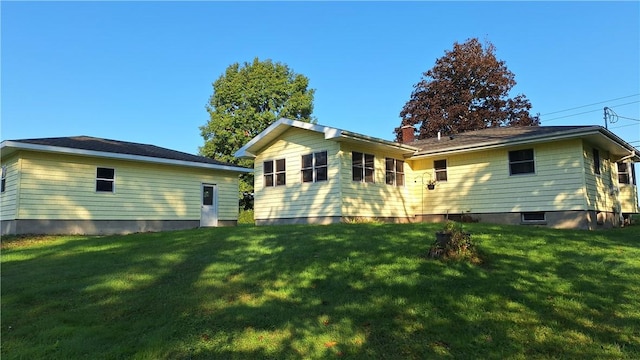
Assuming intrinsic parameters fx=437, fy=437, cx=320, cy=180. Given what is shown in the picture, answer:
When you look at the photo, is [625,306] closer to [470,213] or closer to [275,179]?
[470,213]

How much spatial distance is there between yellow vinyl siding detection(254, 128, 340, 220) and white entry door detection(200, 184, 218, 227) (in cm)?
357

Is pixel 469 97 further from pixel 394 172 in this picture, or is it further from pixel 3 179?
pixel 3 179

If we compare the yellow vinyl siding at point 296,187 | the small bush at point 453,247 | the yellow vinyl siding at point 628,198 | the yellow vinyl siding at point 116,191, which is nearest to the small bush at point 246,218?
the yellow vinyl siding at point 116,191

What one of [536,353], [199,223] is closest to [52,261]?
[536,353]

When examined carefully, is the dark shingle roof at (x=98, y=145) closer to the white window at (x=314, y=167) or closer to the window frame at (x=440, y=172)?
the white window at (x=314, y=167)

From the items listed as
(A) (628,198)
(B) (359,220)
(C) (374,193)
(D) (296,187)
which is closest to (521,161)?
(C) (374,193)

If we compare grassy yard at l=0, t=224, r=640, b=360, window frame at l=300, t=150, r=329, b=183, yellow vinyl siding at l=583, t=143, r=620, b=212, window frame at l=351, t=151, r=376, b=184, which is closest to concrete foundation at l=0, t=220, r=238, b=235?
A: window frame at l=300, t=150, r=329, b=183

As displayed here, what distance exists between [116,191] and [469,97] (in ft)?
84.8

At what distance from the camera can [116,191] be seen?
18016mm

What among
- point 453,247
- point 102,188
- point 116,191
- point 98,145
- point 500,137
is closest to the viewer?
point 453,247

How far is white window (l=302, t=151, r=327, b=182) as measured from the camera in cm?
1645

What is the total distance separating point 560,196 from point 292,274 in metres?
11.7

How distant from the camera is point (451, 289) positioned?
6074 mm

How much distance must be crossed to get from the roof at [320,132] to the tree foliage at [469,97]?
56.5ft
